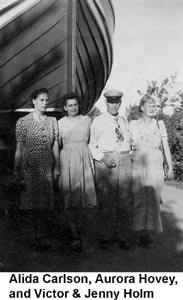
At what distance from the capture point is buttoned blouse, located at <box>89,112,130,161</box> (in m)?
2.82

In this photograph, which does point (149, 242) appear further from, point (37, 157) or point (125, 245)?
point (37, 157)

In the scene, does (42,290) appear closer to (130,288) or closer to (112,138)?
(130,288)

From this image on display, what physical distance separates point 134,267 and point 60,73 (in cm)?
191

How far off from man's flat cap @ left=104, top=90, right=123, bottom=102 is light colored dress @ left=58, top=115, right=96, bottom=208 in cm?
21

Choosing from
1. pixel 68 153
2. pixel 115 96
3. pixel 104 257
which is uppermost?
pixel 115 96

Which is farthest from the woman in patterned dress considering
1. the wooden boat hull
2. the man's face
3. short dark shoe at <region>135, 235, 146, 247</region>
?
the wooden boat hull

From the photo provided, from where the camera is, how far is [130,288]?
2.64 meters

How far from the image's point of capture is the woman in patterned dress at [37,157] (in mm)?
2795

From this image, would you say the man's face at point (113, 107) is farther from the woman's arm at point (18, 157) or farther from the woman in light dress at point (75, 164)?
the woman's arm at point (18, 157)

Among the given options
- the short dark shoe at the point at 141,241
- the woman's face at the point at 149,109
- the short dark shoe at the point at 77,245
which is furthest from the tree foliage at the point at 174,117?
the short dark shoe at the point at 77,245

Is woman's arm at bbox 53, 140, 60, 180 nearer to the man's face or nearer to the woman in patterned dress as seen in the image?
the woman in patterned dress

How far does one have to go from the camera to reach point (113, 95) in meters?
2.79

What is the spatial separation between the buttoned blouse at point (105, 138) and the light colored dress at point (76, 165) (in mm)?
52

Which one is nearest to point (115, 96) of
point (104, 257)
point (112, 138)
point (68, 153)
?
point (112, 138)
